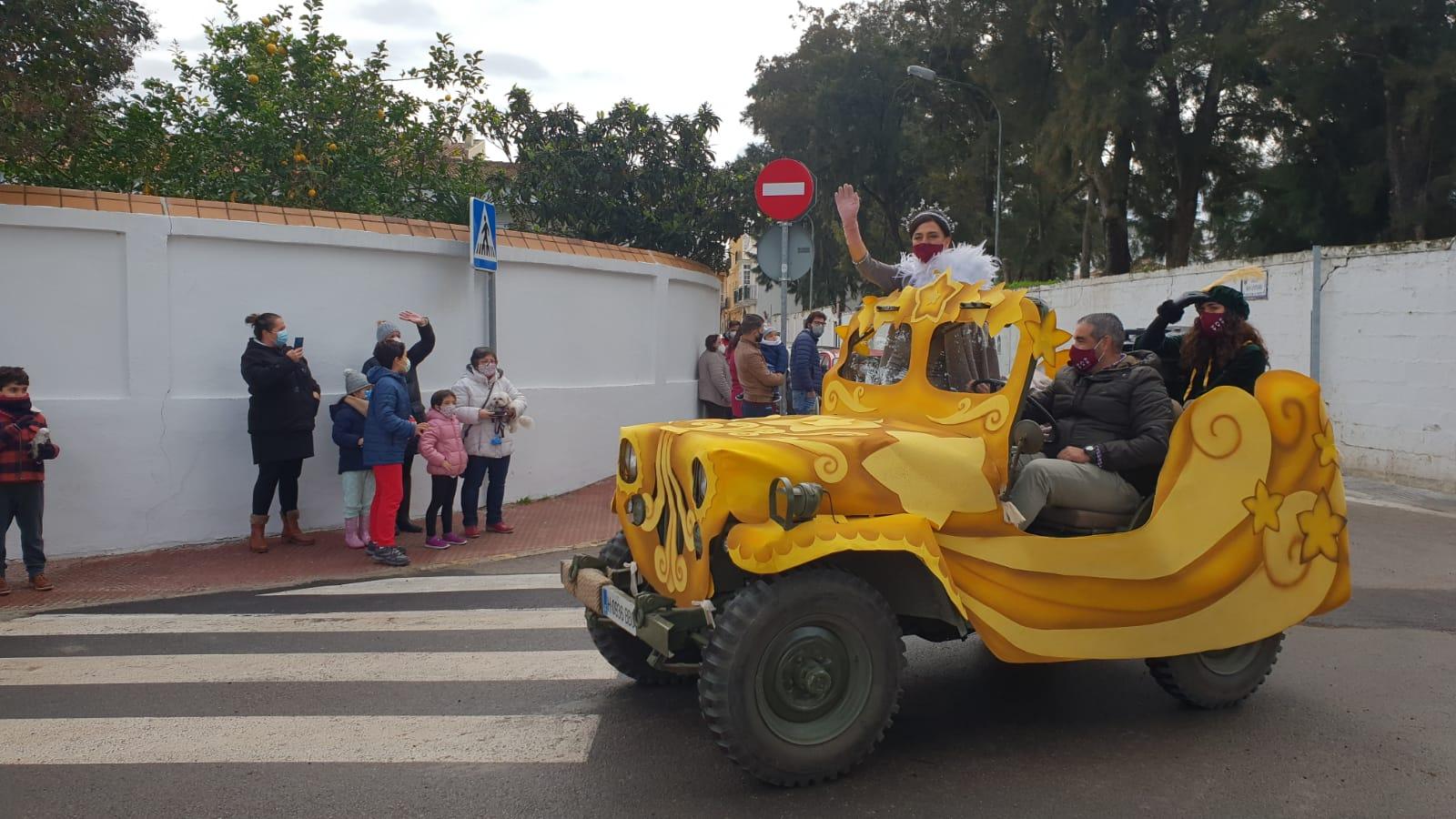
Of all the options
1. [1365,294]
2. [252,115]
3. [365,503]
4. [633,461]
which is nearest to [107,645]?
[365,503]

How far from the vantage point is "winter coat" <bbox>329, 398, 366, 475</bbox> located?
8.22 meters

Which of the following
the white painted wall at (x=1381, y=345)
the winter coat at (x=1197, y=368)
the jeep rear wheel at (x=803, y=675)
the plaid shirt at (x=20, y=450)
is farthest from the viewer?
the white painted wall at (x=1381, y=345)

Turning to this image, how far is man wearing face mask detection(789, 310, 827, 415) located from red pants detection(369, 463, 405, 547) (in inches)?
190

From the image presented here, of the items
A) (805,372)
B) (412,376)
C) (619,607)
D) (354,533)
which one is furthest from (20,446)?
(805,372)

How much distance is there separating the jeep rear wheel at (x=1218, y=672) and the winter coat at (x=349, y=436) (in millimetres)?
5941

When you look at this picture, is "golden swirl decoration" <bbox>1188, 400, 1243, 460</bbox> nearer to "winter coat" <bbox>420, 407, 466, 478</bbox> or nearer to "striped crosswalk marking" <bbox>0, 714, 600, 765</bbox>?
"striped crosswalk marking" <bbox>0, 714, 600, 765</bbox>

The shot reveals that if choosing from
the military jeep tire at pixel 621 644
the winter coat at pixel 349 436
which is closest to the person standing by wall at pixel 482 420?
the winter coat at pixel 349 436

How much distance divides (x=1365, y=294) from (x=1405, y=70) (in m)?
9.06

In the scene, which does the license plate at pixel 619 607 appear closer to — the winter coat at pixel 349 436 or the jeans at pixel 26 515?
the winter coat at pixel 349 436

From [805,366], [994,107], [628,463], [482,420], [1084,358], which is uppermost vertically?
[994,107]

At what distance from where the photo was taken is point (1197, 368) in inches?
207

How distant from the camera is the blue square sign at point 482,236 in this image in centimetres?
923

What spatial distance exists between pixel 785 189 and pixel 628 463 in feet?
19.9

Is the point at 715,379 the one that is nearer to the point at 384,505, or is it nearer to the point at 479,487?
the point at 479,487
